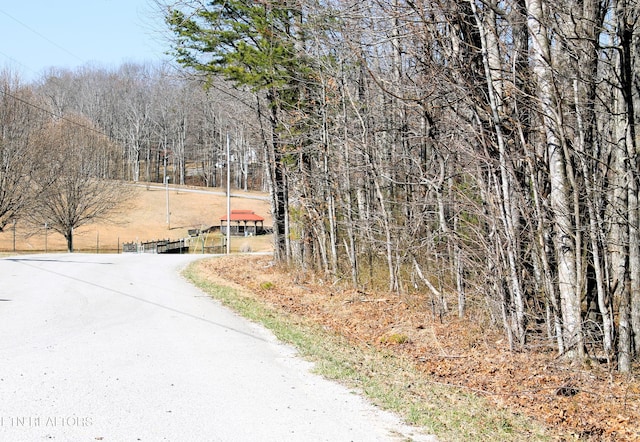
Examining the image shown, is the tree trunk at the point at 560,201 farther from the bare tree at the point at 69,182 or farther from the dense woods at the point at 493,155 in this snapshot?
the bare tree at the point at 69,182

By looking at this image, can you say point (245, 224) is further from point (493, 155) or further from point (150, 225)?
point (493, 155)

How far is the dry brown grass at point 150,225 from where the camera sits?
58906 millimetres

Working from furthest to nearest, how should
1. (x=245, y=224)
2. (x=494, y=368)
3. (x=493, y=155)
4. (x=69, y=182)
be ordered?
(x=245, y=224), (x=69, y=182), (x=493, y=155), (x=494, y=368)

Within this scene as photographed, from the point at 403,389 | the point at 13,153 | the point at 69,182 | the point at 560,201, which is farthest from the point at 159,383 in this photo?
the point at 69,182

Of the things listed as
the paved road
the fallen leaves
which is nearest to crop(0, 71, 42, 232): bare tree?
the paved road

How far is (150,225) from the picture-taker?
7712cm

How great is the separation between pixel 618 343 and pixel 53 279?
1652 centimetres

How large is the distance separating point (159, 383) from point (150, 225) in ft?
235

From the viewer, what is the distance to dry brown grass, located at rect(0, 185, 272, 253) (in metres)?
58.9

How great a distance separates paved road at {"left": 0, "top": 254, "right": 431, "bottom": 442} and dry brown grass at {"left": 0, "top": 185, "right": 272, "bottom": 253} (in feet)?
131

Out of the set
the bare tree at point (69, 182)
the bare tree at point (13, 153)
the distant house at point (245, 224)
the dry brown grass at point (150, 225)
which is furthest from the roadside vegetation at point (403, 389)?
the distant house at point (245, 224)

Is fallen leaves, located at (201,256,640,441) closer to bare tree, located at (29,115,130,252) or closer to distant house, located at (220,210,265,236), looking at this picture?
bare tree, located at (29,115,130,252)

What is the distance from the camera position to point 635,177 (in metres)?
8.42

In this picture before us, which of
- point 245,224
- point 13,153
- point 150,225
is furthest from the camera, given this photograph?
point 150,225
